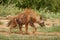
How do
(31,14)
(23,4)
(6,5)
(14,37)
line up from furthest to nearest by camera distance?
1. (23,4)
2. (6,5)
3. (31,14)
4. (14,37)

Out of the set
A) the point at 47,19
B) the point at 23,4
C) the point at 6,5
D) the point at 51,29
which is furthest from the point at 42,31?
the point at 23,4

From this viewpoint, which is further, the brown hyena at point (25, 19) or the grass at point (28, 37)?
the brown hyena at point (25, 19)

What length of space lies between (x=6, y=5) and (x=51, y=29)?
19.1 feet

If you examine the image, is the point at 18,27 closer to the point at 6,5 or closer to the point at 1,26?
the point at 1,26

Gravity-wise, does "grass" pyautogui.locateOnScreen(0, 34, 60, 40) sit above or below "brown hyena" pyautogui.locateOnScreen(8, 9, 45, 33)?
below

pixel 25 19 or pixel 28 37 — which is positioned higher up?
pixel 25 19

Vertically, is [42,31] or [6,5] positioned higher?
[6,5]

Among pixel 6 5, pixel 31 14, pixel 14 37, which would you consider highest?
pixel 6 5

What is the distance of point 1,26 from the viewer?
1191cm

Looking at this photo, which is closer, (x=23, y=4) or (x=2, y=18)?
(x=2, y=18)

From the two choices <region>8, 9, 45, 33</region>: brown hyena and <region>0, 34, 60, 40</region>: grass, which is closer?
<region>0, 34, 60, 40</region>: grass

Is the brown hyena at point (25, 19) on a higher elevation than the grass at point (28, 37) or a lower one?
higher

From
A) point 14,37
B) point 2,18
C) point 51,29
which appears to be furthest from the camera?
point 2,18

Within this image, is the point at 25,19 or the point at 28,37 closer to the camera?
the point at 28,37
